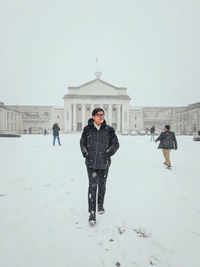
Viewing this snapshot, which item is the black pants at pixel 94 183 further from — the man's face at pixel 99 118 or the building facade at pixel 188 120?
the building facade at pixel 188 120

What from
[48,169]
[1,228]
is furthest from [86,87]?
[1,228]

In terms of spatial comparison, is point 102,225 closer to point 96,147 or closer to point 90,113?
point 96,147

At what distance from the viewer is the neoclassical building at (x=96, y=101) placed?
46.0 metres

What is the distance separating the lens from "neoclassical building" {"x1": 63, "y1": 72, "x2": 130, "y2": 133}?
46031mm

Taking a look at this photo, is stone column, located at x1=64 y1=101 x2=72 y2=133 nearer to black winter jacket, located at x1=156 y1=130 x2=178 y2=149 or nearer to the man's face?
black winter jacket, located at x1=156 y1=130 x2=178 y2=149

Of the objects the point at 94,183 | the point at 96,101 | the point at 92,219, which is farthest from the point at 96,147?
the point at 96,101

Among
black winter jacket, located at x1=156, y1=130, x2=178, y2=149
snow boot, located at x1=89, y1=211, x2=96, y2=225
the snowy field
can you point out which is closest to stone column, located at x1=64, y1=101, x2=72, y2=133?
black winter jacket, located at x1=156, y1=130, x2=178, y2=149

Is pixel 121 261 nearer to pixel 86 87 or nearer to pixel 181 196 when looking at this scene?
pixel 181 196

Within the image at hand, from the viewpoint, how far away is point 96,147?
2.53 m

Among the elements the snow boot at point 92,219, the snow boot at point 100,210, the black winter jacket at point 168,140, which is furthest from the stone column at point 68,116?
the snow boot at point 92,219

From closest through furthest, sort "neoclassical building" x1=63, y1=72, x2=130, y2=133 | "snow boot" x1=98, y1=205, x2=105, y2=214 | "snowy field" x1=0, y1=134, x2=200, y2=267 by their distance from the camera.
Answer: "snowy field" x1=0, y1=134, x2=200, y2=267 → "snow boot" x1=98, y1=205, x2=105, y2=214 → "neoclassical building" x1=63, y1=72, x2=130, y2=133

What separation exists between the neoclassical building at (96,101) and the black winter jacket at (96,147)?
44.0 metres

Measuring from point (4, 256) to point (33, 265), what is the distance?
0.43m

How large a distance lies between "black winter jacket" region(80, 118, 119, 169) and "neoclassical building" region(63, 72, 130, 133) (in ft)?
144
